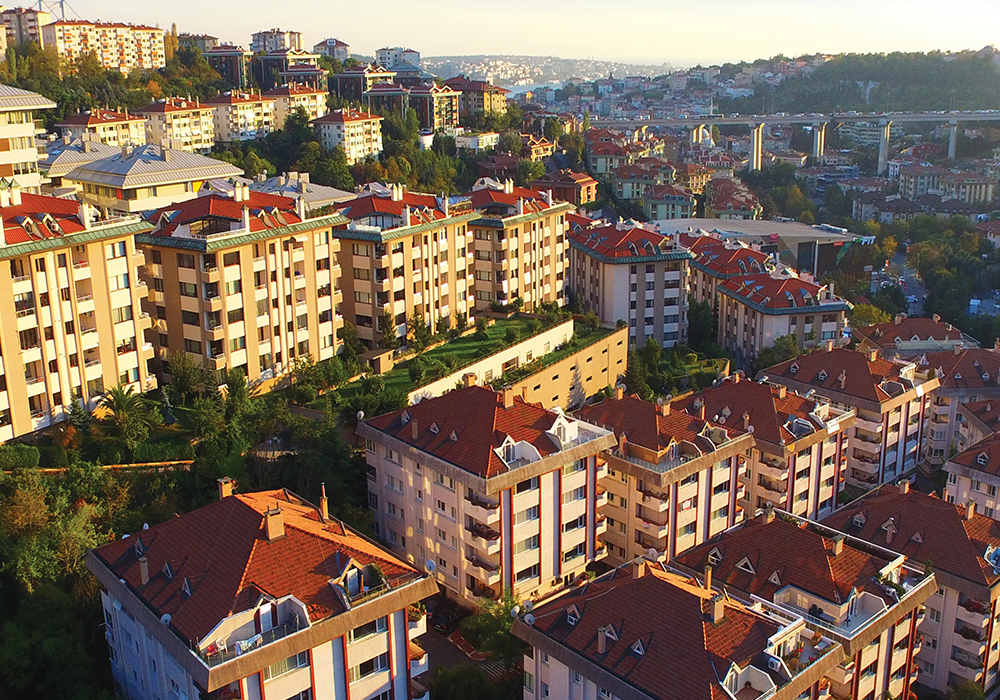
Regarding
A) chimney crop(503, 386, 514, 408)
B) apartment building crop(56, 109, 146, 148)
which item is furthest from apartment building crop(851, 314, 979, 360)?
apartment building crop(56, 109, 146, 148)

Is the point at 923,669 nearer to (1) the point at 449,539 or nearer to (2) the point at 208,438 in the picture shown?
(1) the point at 449,539

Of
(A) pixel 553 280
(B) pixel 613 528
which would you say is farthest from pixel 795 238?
(B) pixel 613 528

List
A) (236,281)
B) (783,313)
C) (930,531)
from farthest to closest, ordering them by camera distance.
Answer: (783,313) → (236,281) → (930,531)

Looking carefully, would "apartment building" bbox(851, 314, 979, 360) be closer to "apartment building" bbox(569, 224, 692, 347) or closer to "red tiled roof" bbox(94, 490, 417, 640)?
"apartment building" bbox(569, 224, 692, 347)

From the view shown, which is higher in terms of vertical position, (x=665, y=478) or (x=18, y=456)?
(x=18, y=456)

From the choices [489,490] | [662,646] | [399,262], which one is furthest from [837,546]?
[399,262]

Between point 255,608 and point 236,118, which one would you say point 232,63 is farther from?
point 255,608

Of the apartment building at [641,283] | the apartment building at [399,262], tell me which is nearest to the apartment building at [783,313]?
the apartment building at [641,283]
